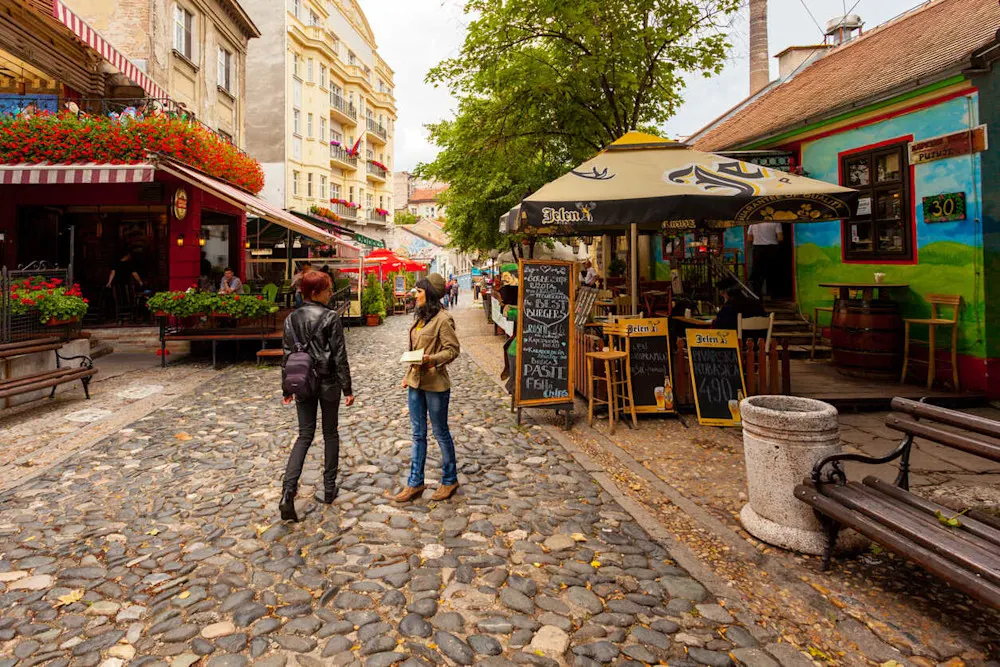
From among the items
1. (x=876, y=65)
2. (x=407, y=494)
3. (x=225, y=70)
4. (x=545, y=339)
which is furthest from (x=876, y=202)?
(x=225, y=70)

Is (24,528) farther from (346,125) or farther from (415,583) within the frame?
(346,125)

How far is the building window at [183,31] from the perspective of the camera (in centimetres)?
1698

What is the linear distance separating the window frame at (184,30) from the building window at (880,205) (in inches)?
710

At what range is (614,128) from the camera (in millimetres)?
13508

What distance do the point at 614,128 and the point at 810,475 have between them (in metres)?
11.4

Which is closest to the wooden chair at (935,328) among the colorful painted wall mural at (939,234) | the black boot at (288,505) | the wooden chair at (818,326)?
the colorful painted wall mural at (939,234)

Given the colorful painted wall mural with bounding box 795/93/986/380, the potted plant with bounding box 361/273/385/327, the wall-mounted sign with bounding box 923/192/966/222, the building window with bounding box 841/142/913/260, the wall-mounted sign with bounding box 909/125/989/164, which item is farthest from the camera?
the potted plant with bounding box 361/273/385/327

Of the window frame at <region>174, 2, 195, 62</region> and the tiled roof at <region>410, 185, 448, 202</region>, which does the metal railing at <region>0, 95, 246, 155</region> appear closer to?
the window frame at <region>174, 2, 195, 62</region>

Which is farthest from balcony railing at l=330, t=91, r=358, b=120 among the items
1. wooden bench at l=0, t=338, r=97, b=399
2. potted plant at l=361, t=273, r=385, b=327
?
wooden bench at l=0, t=338, r=97, b=399

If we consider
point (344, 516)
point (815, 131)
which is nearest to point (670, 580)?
point (344, 516)

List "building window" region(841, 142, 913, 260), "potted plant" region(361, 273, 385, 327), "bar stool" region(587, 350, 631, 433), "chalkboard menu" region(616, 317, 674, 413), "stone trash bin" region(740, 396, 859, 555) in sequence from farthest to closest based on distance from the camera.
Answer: "potted plant" region(361, 273, 385, 327) → "building window" region(841, 142, 913, 260) → "chalkboard menu" region(616, 317, 674, 413) → "bar stool" region(587, 350, 631, 433) → "stone trash bin" region(740, 396, 859, 555)

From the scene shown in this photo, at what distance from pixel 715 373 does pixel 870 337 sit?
3.17m

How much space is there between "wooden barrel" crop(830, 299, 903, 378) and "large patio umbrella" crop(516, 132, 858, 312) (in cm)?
236

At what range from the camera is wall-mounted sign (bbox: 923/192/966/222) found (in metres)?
7.93
